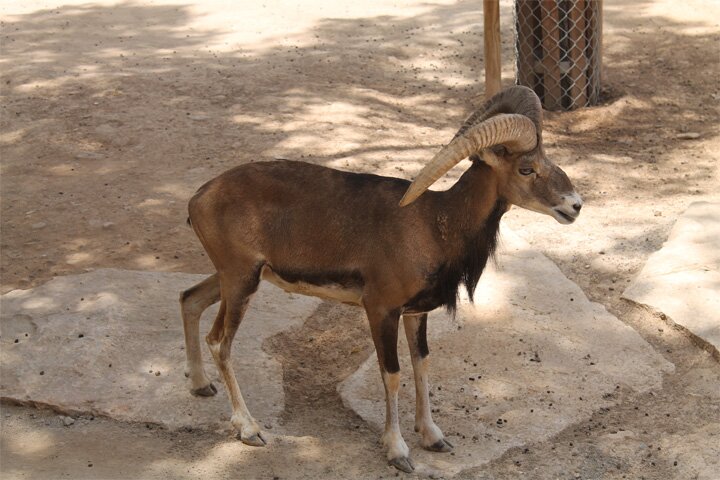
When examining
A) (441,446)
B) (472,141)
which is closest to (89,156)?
(441,446)

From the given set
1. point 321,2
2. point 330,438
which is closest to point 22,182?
point 330,438

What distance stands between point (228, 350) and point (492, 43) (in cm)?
627

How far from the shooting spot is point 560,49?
12.6 m

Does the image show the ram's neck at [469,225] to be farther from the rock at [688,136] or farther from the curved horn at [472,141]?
the rock at [688,136]

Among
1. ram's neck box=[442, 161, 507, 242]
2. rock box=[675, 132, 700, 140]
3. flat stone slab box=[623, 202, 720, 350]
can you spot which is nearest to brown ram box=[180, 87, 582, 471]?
ram's neck box=[442, 161, 507, 242]

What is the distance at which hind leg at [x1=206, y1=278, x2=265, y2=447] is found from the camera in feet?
22.1

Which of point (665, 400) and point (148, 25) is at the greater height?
point (148, 25)

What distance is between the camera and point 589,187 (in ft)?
35.4

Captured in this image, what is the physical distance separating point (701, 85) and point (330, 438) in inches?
338

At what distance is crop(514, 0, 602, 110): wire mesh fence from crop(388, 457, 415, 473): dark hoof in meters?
7.27

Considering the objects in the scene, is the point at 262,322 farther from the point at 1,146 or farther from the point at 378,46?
the point at 378,46

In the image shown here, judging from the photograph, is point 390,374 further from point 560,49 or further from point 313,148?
point 560,49

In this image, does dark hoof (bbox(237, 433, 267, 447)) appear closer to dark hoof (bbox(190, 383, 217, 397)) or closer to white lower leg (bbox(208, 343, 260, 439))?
white lower leg (bbox(208, 343, 260, 439))

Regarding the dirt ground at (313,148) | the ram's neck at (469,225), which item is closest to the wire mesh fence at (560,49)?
the dirt ground at (313,148)
